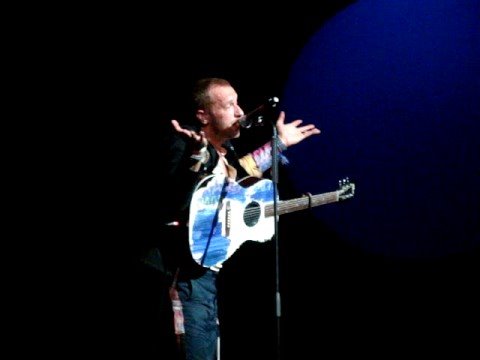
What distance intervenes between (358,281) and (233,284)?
79 centimetres

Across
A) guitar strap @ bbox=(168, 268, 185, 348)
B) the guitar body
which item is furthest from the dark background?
guitar strap @ bbox=(168, 268, 185, 348)

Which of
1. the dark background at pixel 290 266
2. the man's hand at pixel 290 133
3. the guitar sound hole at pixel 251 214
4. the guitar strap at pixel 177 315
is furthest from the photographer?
the dark background at pixel 290 266

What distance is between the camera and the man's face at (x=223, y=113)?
6.69ft

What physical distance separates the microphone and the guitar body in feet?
0.75

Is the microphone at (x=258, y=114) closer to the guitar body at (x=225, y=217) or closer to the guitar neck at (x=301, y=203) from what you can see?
the guitar body at (x=225, y=217)

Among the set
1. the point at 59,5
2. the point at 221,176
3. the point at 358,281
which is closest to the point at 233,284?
the point at 358,281

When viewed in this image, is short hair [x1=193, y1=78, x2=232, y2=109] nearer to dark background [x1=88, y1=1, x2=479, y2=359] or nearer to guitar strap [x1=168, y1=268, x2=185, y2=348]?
dark background [x1=88, y1=1, x2=479, y2=359]

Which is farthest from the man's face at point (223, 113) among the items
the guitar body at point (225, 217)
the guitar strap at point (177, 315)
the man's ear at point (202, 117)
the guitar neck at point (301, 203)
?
the guitar strap at point (177, 315)

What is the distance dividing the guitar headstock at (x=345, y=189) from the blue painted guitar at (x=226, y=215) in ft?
1.34

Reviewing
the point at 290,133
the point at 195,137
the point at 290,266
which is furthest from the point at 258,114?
the point at 290,266

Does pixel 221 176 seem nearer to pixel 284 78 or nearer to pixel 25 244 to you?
pixel 25 244

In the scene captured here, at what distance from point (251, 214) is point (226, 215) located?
0.66 feet

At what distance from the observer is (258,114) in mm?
1701

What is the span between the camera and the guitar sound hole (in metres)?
1.99
